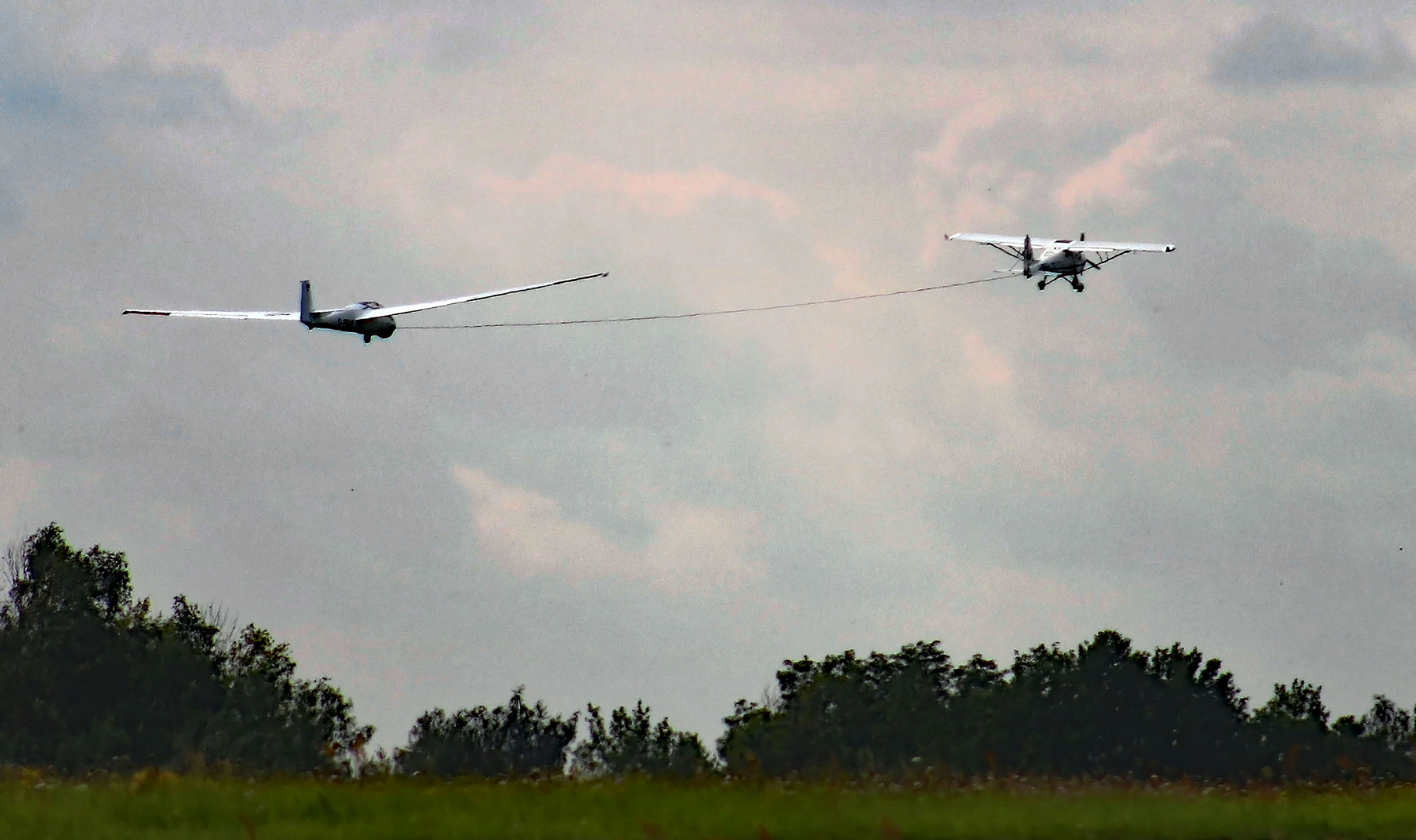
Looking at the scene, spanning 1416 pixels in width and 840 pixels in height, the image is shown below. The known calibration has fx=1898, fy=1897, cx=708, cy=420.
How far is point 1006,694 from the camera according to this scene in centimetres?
9062

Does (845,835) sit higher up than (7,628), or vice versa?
(7,628)

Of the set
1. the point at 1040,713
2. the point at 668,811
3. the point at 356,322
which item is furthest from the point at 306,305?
the point at 1040,713

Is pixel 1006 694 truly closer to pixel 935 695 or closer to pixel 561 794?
pixel 935 695

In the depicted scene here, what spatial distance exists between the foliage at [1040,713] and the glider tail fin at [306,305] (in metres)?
31.6

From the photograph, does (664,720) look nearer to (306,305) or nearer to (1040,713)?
(1040,713)

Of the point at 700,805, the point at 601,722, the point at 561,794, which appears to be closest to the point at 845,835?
the point at 700,805

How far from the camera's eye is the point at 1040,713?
87125 millimetres

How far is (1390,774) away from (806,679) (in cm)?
7254

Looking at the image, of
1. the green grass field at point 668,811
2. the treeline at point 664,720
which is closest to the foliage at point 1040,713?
the treeline at point 664,720

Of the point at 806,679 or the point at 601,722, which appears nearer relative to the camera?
the point at 806,679

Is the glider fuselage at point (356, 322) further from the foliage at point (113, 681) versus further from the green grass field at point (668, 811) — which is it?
the foliage at point (113, 681)

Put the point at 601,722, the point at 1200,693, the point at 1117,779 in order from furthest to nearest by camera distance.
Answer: the point at 601,722 < the point at 1200,693 < the point at 1117,779

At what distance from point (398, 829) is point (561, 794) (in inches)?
105

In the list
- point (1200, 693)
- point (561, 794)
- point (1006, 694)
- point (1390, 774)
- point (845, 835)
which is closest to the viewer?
point (845, 835)
